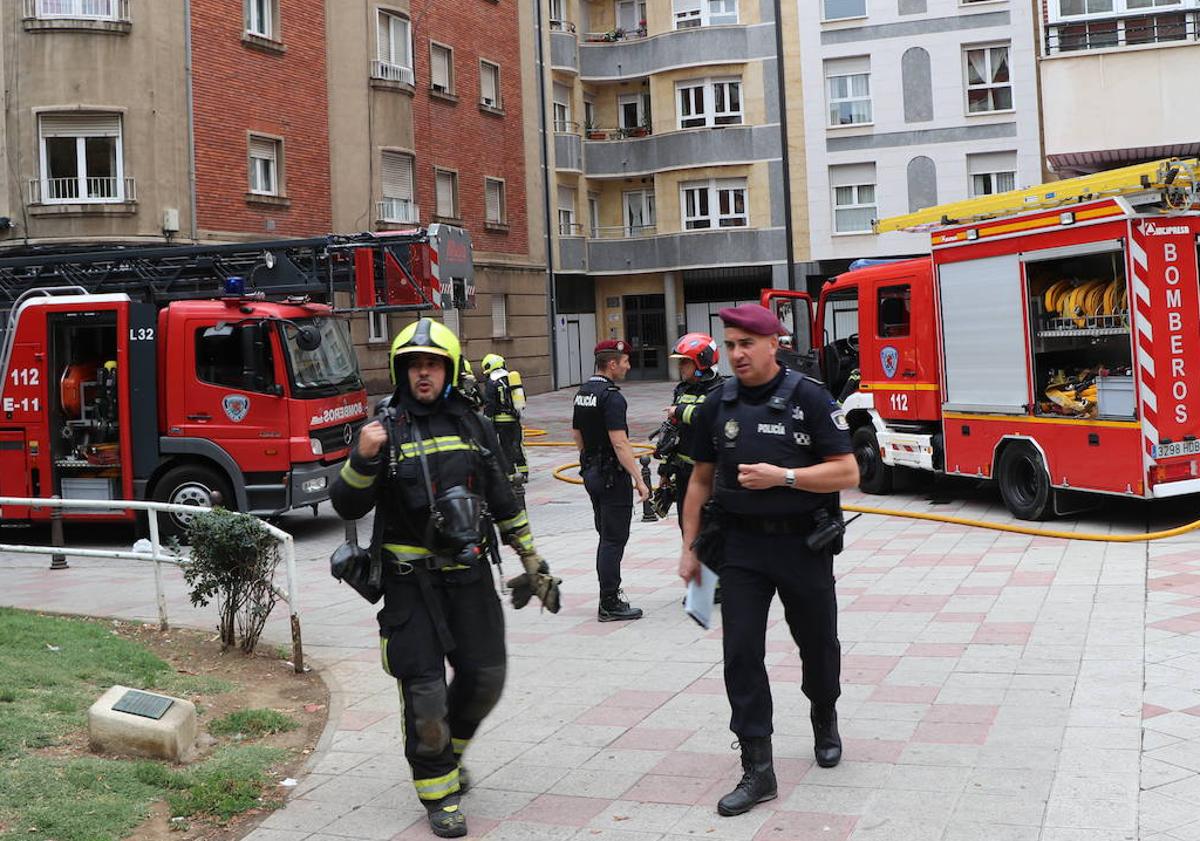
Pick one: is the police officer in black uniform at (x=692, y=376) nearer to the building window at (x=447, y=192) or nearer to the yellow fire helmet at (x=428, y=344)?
the yellow fire helmet at (x=428, y=344)

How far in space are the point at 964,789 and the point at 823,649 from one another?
75cm

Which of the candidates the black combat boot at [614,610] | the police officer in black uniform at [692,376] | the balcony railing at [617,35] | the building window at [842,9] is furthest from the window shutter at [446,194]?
the black combat boot at [614,610]

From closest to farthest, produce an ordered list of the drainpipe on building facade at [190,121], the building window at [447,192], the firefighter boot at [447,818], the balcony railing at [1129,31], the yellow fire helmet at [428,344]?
the firefighter boot at [447,818], the yellow fire helmet at [428,344], the balcony railing at [1129,31], the drainpipe on building facade at [190,121], the building window at [447,192]

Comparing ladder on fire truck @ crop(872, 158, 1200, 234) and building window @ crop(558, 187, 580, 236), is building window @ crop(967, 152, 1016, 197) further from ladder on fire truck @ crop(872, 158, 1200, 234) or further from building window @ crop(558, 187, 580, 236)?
ladder on fire truck @ crop(872, 158, 1200, 234)

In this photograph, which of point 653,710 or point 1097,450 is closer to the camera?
point 653,710

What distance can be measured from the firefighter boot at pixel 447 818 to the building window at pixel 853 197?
34.6m

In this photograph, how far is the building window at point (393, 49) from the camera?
28344 mm

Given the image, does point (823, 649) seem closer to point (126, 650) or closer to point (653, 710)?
point (653, 710)

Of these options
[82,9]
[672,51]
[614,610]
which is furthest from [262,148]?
[614,610]

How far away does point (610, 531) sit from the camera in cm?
888

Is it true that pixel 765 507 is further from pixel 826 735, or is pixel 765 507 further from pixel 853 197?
Result: pixel 853 197

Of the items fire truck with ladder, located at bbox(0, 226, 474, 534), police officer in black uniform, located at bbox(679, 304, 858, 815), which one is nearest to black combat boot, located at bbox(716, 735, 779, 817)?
police officer in black uniform, located at bbox(679, 304, 858, 815)

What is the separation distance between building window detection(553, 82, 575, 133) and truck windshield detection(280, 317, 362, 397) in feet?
84.2

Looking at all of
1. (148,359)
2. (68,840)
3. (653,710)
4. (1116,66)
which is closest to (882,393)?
(1116,66)
